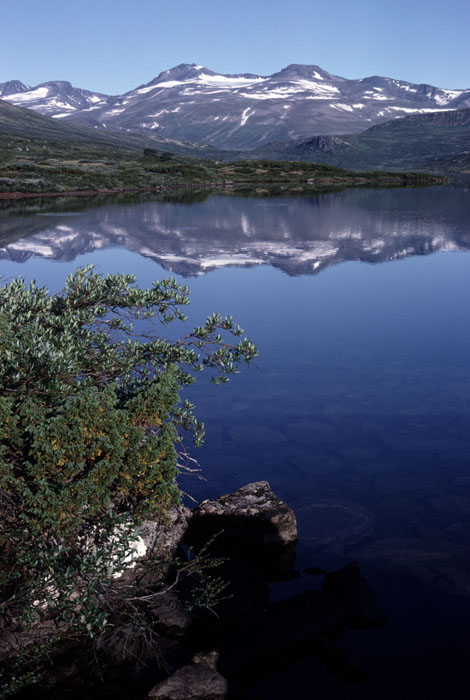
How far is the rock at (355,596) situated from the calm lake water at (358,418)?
0.26 meters

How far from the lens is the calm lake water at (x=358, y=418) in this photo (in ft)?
35.4

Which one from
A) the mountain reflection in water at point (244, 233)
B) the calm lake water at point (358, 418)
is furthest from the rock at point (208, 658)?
the mountain reflection in water at point (244, 233)

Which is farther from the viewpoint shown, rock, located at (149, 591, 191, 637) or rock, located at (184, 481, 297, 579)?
rock, located at (184, 481, 297, 579)

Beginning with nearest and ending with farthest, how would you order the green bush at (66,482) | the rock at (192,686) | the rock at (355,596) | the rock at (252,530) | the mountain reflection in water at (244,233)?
the rock at (192,686)
the green bush at (66,482)
the rock at (355,596)
the rock at (252,530)
the mountain reflection in water at (244,233)

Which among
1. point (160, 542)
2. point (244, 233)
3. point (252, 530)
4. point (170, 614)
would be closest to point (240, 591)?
point (170, 614)

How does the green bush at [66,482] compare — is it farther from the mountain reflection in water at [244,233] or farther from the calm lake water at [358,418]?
the mountain reflection in water at [244,233]

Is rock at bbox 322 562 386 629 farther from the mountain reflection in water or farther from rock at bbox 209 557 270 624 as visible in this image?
the mountain reflection in water

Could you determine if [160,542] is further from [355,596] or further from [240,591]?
[355,596]

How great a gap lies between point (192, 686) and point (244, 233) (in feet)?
210

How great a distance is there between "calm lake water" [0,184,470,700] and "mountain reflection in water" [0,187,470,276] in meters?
0.68

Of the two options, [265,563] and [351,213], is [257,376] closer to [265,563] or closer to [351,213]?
[265,563]

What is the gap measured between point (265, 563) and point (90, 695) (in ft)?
13.9

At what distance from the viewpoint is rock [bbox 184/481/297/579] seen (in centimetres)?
1292

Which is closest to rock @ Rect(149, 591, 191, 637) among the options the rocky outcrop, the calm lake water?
the rocky outcrop
